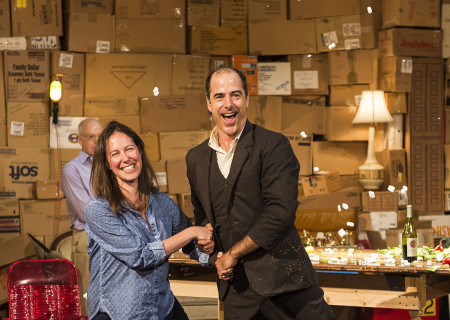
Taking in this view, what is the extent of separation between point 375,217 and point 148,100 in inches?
86.9

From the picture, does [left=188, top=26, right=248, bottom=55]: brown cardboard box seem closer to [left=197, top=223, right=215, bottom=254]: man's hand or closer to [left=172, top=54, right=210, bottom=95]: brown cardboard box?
[left=172, top=54, right=210, bottom=95]: brown cardboard box

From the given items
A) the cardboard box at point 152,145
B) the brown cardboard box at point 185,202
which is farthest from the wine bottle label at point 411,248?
the cardboard box at point 152,145

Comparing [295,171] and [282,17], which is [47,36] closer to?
[282,17]

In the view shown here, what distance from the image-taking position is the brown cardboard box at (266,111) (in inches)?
243

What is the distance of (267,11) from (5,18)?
2.24 m

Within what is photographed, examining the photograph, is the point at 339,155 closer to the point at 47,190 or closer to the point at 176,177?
the point at 176,177

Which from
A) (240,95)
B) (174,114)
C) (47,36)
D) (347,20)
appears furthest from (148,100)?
(240,95)

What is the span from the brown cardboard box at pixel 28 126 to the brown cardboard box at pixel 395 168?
2.93 metres

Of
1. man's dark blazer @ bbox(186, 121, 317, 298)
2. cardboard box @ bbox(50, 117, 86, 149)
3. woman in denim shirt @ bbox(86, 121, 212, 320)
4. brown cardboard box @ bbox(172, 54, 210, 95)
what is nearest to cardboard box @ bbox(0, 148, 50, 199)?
cardboard box @ bbox(50, 117, 86, 149)

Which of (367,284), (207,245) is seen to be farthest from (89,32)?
(207,245)

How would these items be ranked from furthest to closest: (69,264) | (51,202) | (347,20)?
1. (347,20)
2. (51,202)
3. (69,264)

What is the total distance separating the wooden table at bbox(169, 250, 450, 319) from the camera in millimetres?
3717

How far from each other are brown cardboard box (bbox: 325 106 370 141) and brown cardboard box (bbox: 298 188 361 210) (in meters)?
0.48

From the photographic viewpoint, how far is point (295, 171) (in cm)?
256
